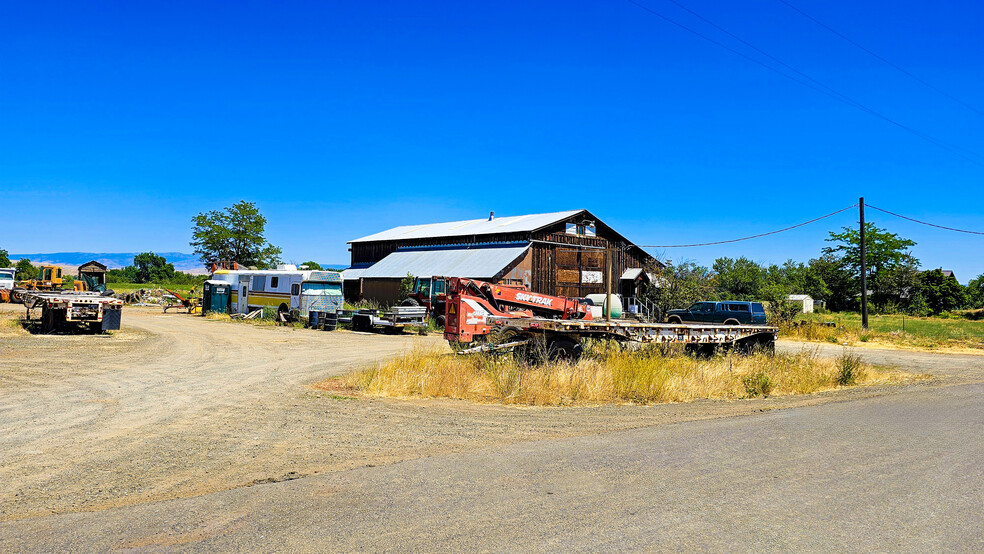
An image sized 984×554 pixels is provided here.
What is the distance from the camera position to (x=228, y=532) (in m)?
4.81

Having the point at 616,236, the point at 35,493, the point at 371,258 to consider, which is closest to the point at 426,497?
the point at 35,493

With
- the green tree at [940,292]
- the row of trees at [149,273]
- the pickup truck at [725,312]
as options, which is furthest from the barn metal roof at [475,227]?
the row of trees at [149,273]

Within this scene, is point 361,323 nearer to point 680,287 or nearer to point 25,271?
point 680,287

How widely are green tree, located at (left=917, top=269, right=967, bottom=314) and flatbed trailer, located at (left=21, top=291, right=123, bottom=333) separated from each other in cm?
7424

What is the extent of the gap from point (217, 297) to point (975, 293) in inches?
3088

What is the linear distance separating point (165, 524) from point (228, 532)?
529 millimetres

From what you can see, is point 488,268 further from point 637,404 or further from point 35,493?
point 35,493

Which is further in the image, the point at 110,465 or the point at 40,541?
the point at 110,465

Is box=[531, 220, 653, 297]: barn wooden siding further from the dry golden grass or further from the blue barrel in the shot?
the dry golden grass

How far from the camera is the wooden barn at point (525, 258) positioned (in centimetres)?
3972

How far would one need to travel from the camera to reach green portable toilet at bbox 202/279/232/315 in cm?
3609

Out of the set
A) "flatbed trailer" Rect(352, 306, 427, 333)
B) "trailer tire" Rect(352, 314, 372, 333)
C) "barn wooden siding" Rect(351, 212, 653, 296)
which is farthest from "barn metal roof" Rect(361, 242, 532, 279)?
"trailer tire" Rect(352, 314, 372, 333)

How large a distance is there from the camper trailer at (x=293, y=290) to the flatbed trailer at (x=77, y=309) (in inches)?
342

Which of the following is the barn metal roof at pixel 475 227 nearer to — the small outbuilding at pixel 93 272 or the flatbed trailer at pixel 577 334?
the small outbuilding at pixel 93 272
